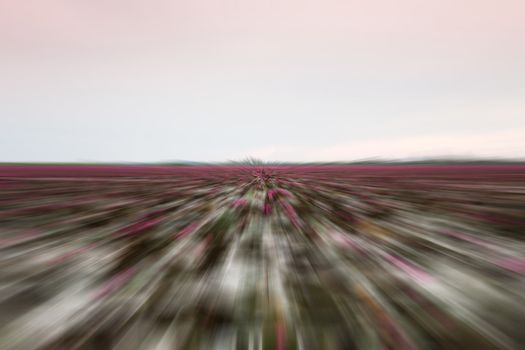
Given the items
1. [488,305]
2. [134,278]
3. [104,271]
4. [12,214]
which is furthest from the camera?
[12,214]

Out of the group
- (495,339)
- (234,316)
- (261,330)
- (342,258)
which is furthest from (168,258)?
(495,339)

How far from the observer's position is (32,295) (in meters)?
1.71

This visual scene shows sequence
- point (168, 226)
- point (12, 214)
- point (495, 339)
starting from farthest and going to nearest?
point (12, 214)
point (168, 226)
point (495, 339)

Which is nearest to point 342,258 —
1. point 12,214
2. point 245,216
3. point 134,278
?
point 134,278

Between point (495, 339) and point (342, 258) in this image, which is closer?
point (495, 339)

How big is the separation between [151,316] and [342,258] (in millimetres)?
1624

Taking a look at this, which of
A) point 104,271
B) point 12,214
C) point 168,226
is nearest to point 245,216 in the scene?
point 168,226

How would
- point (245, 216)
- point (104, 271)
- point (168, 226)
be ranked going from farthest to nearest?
point (245, 216) → point (168, 226) → point (104, 271)

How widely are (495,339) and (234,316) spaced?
134cm

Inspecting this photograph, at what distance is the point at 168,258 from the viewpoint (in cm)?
233

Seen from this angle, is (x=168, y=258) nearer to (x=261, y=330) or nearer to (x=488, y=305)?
(x=261, y=330)

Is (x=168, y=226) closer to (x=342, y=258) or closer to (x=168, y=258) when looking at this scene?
(x=168, y=258)

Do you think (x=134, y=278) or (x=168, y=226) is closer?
(x=134, y=278)

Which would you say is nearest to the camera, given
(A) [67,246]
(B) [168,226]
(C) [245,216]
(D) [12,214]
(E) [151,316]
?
(E) [151,316]
